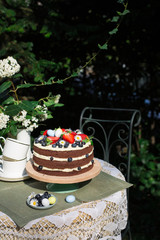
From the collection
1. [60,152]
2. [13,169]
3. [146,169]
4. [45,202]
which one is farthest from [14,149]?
[146,169]

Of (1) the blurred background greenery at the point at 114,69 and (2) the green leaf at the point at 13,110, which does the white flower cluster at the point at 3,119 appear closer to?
(2) the green leaf at the point at 13,110

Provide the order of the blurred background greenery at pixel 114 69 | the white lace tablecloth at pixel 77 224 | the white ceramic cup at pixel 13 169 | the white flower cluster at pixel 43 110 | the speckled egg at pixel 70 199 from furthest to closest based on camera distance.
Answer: the blurred background greenery at pixel 114 69
the white flower cluster at pixel 43 110
the white ceramic cup at pixel 13 169
the speckled egg at pixel 70 199
the white lace tablecloth at pixel 77 224

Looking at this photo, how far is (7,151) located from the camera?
1.49 m

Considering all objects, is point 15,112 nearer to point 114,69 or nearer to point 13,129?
point 13,129

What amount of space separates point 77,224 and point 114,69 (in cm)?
290

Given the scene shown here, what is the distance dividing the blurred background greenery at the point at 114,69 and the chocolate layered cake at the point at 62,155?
191 centimetres

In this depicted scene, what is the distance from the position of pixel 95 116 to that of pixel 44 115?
238cm

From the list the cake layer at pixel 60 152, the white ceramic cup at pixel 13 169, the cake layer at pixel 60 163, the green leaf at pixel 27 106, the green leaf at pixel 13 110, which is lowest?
the white ceramic cup at pixel 13 169

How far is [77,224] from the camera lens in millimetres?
1258

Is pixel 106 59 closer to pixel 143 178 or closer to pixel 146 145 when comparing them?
pixel 146 145

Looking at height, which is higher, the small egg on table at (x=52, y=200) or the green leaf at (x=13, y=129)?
the green leaf at (x=13, y=129)

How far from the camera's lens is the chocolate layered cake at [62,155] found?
145 cm

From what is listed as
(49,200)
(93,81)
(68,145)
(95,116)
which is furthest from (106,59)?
(49,200)

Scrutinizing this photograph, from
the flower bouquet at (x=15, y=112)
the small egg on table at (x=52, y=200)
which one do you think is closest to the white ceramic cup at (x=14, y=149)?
the flower bouquet at (x=15, y=112)
